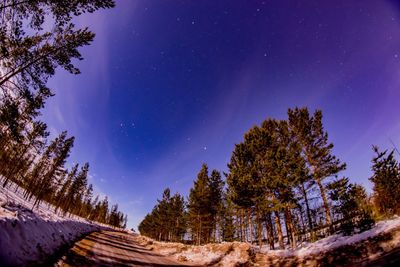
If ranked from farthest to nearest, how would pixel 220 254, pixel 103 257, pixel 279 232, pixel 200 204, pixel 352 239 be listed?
1. pixel 200 204
2. pixel 279 232
3. pixel 220 254
4. pixel 352 239
5. pixel 103 257

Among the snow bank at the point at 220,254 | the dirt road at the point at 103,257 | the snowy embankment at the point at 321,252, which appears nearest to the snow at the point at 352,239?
the snowy embankment at the point at 321,252

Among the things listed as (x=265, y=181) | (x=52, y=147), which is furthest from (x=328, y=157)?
(x=52, y=147)

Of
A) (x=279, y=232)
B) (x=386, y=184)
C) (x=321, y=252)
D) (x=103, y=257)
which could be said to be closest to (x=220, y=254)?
(x=279, y=232)

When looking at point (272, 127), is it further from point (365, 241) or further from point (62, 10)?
point (62, 10)

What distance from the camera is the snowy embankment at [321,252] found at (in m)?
9.49

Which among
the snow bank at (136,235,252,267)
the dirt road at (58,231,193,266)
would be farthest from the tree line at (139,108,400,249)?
the dirt road at (58,231,193,266)

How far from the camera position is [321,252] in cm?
1191

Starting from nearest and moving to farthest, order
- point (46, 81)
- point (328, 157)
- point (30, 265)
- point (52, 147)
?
point (30, 265), point (46, 81), point (328, 157), point (52, 147)

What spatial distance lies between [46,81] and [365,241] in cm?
2036

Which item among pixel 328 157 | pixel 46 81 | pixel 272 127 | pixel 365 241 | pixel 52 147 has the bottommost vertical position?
pixel 365 241

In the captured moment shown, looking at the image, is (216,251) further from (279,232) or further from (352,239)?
(352,239)

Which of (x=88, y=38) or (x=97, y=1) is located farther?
(x=88, y=38)

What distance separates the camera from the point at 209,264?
16.2 meters

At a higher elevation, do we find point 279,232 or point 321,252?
point 279,232
